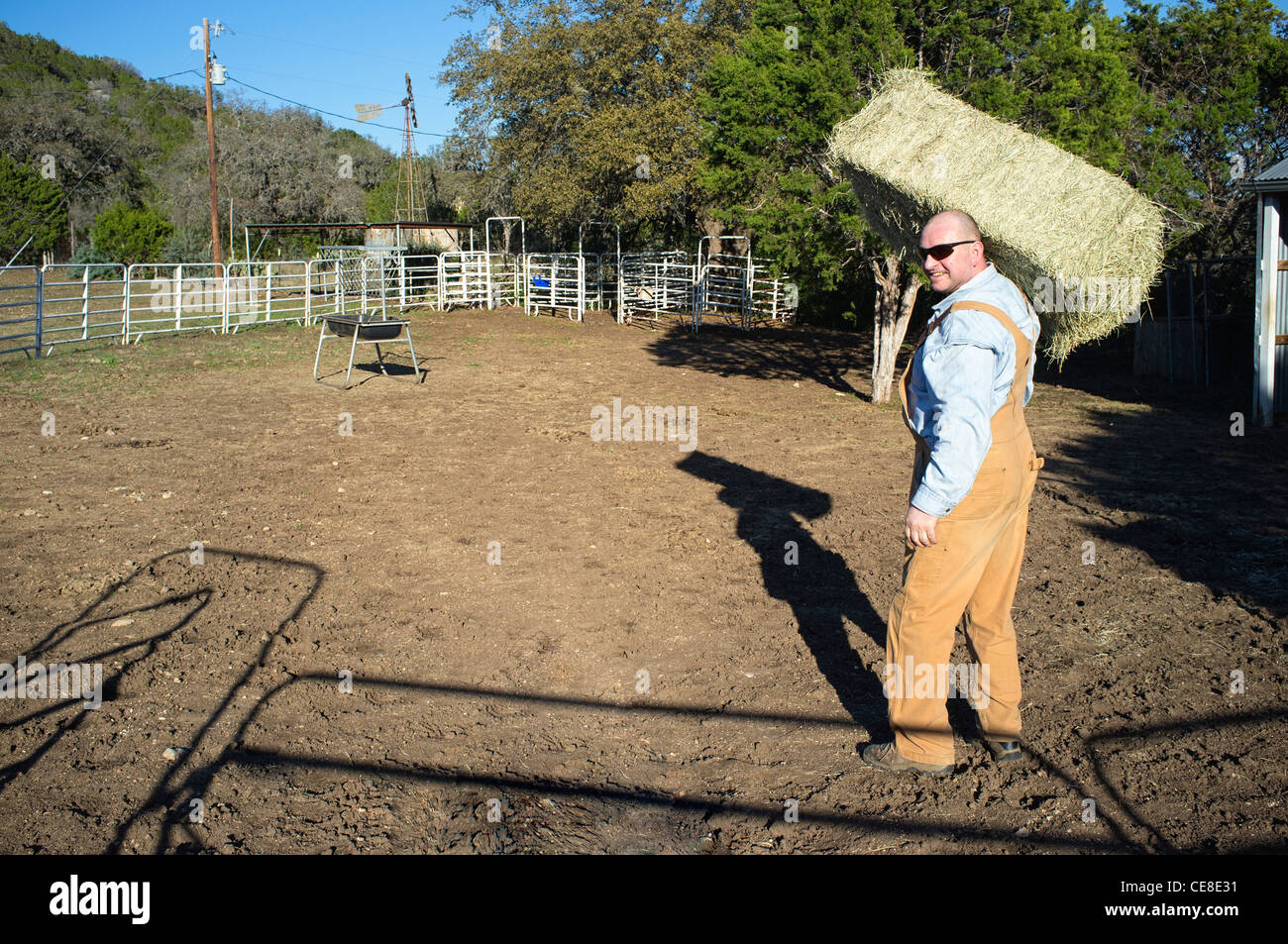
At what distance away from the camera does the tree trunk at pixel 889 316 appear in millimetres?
12688

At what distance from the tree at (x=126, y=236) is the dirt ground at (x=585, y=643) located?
2942cm

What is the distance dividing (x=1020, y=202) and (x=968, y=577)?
3.87 m

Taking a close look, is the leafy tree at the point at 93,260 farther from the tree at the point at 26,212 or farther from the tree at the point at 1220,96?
the tree at the point at 1220,96

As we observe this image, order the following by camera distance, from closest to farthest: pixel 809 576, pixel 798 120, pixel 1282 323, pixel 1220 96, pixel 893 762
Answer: pixel 893 762 < pixel 809 576 < pixel 1282 323 < pixel 798 120 < pixel 1220 96

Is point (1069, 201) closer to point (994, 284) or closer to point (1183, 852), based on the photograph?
point (994, 284)

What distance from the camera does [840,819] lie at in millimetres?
3365

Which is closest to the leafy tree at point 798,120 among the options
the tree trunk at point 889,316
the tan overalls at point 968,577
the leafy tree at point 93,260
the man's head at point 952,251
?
the tree trunk at point 889,316

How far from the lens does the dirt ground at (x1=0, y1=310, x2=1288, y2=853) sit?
336 centimetres

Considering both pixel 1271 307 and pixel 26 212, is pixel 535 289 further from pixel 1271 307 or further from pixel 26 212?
pixel 26 212

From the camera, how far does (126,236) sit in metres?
35.8

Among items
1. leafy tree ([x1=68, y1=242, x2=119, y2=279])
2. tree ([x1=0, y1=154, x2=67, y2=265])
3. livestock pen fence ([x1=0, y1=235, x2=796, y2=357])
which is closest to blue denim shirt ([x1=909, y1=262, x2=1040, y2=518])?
livestock pen fence ([x1=0, y1=235, x2=796, y2=357])

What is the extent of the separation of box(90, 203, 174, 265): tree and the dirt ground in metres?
29.4

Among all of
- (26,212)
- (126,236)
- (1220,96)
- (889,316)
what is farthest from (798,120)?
(26,212)

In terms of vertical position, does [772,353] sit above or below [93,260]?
below
